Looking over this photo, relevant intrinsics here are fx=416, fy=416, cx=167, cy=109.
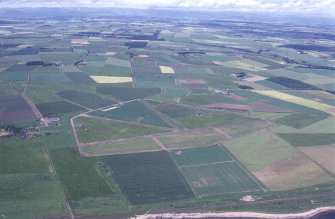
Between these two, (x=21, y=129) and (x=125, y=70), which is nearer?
(x=21, y=129)

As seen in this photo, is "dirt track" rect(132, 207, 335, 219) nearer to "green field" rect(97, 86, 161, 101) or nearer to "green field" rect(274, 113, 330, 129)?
"green field" rect(274, 113, 330, 129)

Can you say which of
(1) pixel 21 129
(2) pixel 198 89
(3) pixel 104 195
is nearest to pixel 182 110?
(2) pixel 198 89

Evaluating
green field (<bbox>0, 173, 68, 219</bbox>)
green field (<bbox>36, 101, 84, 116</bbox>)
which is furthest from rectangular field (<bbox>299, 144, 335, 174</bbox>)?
green field (<bbox>36, 101, 84, 116</bbox>)

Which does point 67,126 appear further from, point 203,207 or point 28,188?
point 203,207

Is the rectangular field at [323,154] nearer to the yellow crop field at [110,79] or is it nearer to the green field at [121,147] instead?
the green field at [121,147]

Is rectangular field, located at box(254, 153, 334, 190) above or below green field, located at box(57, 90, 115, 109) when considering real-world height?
above

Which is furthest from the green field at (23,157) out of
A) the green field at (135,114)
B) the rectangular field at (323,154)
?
the rectangular field at (323,154)

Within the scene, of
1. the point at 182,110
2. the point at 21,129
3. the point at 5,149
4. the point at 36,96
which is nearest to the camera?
the point at 5,149
